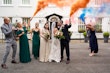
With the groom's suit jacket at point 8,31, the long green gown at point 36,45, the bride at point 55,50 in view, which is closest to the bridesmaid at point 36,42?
the long green gown at point 36,45

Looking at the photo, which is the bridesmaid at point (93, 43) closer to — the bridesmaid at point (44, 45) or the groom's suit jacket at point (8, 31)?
the bridesmaid at point (44, 45)

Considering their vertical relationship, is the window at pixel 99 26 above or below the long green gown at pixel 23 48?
above

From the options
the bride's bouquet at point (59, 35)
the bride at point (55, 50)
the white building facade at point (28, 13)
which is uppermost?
the white building facade at point (28, 13)

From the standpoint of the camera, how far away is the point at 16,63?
14234 mm

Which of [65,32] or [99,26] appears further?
[99,26]

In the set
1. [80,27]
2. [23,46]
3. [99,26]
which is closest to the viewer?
[23,46]

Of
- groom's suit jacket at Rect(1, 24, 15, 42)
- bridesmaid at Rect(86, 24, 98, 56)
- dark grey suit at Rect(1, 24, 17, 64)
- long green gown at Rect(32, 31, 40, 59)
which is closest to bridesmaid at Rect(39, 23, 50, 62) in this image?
long green gown at Rect(32, 31, 40, 59)

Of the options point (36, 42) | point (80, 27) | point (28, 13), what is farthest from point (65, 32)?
point (28, 13)

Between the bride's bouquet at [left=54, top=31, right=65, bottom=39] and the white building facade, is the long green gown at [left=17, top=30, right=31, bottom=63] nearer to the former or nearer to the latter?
the bride's bouquet at [left=54, top=31, right=65, bottom=39]

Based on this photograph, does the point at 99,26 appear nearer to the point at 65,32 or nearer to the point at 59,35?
the point at 65,32

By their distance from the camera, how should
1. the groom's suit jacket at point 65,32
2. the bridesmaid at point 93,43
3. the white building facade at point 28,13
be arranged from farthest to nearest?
the white building facade at point 28,13
the bridesmaid at point 93,43
the groom's suit jacket at point 65,32

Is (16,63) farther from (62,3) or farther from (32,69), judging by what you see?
(62,3)

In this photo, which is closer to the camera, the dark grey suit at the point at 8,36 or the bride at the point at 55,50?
the dark grey suit at the point at 8,36

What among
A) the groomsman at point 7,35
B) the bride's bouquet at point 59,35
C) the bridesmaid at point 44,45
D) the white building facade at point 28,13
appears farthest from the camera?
the white building facade at point 28,13
